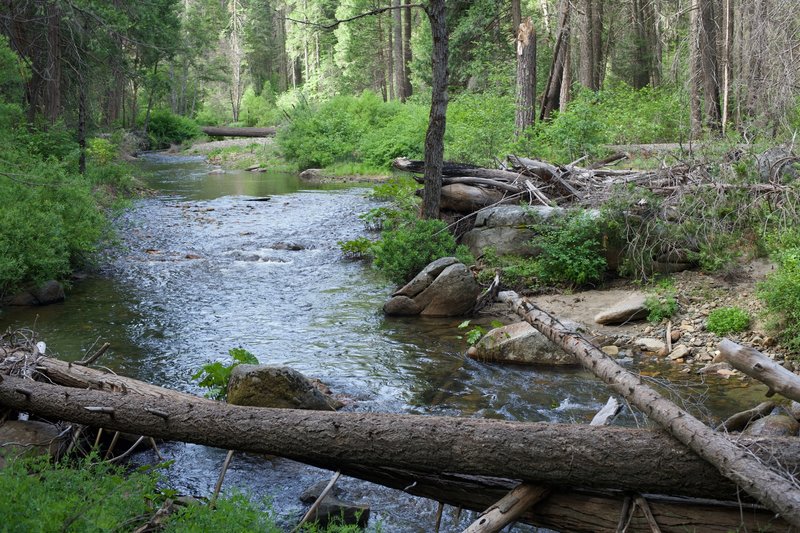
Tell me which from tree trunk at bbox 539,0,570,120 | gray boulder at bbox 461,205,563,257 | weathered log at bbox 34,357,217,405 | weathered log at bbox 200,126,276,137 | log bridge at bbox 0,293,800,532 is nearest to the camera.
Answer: log bridge at bbox 0,293,800,532

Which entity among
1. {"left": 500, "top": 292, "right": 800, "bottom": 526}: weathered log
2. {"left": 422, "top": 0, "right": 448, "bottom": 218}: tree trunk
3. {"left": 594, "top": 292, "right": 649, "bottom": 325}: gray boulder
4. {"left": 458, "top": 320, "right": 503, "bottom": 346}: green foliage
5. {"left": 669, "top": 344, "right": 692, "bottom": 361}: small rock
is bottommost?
{"left": 669, "top": 344, "right": 692, "bottom": 361}: small rock

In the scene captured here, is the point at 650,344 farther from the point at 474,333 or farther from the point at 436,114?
the point at 436,114

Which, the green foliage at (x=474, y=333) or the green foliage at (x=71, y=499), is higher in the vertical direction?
the green foliage at (x=71, y=499)

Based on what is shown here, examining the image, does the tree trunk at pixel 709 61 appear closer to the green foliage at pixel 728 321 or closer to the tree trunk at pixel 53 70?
the green foliage at pixel 728 321

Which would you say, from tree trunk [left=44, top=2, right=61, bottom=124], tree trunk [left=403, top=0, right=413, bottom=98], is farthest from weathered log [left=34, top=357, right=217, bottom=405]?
tree trunk [left=403, top=0, right=413, bottom=98]

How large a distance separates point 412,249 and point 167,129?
41.3m

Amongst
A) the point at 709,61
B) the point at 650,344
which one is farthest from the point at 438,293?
the point at 709,61

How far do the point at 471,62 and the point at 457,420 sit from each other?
27.0 m

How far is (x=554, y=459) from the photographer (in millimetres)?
4008

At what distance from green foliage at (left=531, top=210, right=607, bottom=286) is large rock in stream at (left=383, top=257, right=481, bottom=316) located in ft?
3.88

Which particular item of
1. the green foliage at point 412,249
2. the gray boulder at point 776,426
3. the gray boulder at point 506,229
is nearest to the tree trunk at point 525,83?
the gray boulder at point 506,229

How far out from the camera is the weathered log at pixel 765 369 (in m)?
4.20

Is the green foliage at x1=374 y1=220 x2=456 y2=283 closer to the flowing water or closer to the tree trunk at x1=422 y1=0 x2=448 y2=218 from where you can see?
the flowing water

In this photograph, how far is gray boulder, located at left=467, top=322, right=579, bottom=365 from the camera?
830 cm
